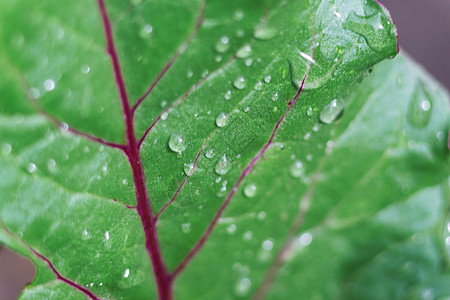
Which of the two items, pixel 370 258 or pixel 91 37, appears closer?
pixel 91 37

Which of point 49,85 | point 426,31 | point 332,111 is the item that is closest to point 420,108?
point 332,111

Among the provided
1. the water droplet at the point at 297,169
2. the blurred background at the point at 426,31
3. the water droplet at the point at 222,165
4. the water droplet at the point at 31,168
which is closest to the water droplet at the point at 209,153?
the water droplet at the point at 222,165

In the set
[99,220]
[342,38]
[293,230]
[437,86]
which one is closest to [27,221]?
[99,220]

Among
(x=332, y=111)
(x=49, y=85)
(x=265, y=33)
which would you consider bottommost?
(x=332, y=111)

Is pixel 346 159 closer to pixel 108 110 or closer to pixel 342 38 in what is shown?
pixel 342 38

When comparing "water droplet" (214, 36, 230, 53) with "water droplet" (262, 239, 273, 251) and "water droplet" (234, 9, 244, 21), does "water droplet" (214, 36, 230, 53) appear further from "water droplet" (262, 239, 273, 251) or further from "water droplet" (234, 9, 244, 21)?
"water droplet" (262, 239, 273, 251)

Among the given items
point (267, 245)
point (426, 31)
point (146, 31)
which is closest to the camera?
point (146, 31)

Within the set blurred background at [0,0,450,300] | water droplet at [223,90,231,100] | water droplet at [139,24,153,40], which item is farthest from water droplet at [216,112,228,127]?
blurred background at [0,0,450,300]

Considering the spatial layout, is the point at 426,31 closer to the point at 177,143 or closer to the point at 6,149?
the point at 177,143
